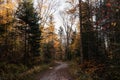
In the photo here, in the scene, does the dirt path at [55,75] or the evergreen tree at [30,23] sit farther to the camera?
the evergreen tree at [30,23]

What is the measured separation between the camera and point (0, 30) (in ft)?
56.9

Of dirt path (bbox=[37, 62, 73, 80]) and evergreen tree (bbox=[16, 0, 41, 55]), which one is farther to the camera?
evergreen tree (bbox=[16, 0, 41, 55])

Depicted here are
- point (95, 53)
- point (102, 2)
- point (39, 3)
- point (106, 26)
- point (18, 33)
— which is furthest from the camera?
point (39, 3)

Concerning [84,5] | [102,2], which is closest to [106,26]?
[102,2]

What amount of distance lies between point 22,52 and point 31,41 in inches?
74.5

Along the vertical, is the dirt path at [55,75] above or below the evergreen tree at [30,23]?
below

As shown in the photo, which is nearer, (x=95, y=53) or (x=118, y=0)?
(x=118, y=0)

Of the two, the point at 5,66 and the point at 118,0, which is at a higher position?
the point at 118,0

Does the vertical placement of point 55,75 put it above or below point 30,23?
below

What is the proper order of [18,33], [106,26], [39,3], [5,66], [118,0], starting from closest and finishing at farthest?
[118,0], [106,26], [5,66], [18,33], [39,3]

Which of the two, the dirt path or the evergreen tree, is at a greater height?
the evergreen tree

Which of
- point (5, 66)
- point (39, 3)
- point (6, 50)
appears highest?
point (39, 3)

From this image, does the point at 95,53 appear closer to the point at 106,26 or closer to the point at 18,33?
the point at 106,26

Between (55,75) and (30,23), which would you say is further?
(30,23)
